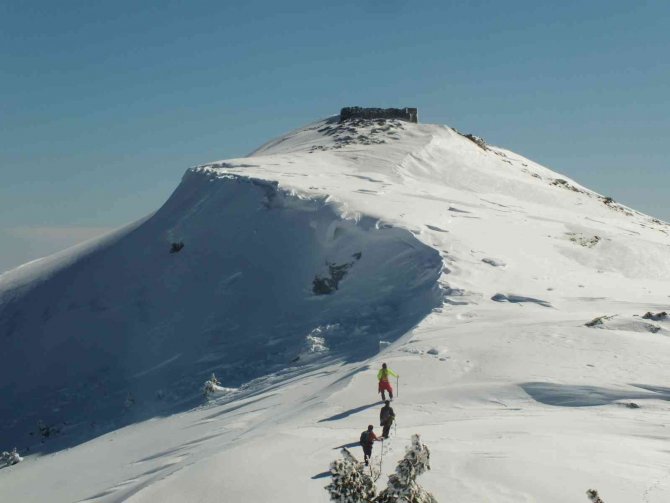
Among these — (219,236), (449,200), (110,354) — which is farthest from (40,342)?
(449,200)

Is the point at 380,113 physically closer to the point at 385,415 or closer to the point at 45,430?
the point at 45,430

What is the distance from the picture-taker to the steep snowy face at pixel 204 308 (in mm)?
24062

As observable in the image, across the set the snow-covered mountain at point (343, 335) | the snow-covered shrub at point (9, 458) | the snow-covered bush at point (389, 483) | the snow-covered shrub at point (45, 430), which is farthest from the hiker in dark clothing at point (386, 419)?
the snow-covered shrub at point (45, 430)

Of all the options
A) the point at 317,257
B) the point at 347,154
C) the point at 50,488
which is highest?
the point at 347,154

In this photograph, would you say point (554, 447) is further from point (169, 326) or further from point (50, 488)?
point (169, 326)

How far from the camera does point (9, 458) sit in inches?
901

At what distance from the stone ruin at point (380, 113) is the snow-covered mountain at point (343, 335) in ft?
15.7

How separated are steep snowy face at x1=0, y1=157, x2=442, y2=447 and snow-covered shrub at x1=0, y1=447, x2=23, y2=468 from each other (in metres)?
1.29

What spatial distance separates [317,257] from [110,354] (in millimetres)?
8519

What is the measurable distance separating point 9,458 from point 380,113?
3484 centimetres

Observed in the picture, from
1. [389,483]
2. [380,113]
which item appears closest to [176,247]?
[380,113]

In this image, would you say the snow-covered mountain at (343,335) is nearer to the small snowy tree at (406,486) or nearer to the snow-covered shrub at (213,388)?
the snow-covered shrub at (213,388)

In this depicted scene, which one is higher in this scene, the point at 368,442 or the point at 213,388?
the point at 368,442

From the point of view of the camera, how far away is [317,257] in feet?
94.6
